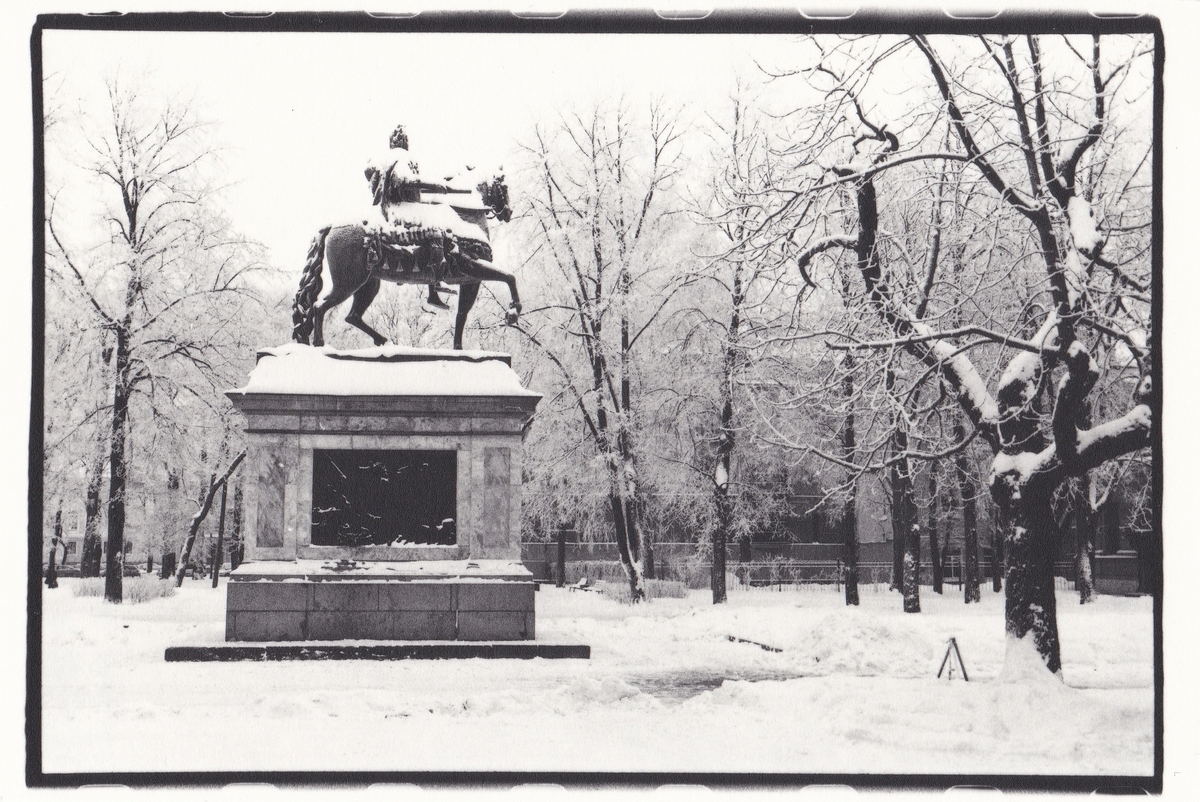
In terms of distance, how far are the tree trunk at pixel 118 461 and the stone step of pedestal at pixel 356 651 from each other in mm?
10206

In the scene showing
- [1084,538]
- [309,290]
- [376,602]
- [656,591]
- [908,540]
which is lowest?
[656,591]

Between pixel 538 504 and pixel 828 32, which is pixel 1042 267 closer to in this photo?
pixel 828 32

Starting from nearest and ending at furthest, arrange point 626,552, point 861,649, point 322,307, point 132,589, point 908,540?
point 322,307 → point 861,649 → point 132,589 → point 908,540 → point 626,552

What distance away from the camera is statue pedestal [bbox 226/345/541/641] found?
1279cm

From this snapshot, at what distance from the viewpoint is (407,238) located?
13.8 m

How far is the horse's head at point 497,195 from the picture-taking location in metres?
13.8

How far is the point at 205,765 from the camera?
850cm

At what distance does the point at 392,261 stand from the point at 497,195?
1532 mm

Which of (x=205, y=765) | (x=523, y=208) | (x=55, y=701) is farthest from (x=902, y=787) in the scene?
(x=523, y=208)

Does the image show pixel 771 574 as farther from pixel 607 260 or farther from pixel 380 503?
pixel 380 503

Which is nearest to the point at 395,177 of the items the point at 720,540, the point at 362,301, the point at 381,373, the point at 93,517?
the point at 362,301

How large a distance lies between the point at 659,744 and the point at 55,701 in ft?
15.7

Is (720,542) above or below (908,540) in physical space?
below

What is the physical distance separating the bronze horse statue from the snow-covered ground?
4.34 metres
